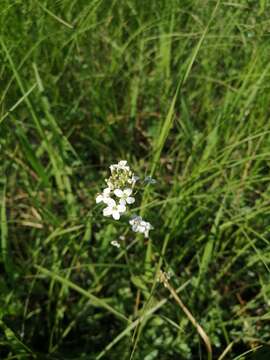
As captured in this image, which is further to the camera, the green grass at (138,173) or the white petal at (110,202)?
the green grass at (138,173)

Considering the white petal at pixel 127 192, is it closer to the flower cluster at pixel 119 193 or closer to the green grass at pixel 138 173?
the flower cluster at pixel 119 193

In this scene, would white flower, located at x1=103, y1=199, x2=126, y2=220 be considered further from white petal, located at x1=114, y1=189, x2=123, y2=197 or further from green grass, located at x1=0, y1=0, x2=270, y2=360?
green grass, located at x1=0, y1=0, x2=270, y2=360

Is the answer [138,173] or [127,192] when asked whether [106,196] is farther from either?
[138,173]

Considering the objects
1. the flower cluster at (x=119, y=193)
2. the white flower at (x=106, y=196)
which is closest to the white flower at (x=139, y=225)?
the flower cluster at (x=119, y=193)

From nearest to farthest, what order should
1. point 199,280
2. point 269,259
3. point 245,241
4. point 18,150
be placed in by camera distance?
A: point 269,259
point 199,280
point 245,241
point 18,150

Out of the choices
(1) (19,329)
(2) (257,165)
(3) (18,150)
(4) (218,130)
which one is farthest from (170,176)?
(1) (19,329)

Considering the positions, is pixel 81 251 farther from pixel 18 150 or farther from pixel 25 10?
pixel 25 10

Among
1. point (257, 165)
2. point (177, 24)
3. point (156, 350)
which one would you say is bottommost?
point (156, 350)

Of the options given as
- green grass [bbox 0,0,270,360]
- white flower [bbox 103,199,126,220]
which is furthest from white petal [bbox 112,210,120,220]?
green grass [bbox 0,0,270,360]
